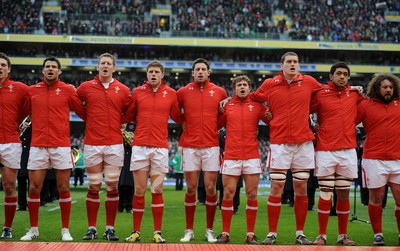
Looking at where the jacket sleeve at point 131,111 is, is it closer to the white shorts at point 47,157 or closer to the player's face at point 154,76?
the player's face at point 154,76

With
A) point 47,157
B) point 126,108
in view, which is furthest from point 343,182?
point 47,157

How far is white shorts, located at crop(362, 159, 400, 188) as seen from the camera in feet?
24.2

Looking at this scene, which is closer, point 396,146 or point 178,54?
point 396,146

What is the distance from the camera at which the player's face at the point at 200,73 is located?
303 inches

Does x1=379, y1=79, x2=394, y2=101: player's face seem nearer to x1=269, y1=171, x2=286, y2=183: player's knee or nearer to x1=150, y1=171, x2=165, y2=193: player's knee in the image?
x1=269, y1=171, x2=286, y2=183: player's knee

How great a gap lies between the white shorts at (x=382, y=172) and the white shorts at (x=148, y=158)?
293cm

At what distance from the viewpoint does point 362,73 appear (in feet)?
156

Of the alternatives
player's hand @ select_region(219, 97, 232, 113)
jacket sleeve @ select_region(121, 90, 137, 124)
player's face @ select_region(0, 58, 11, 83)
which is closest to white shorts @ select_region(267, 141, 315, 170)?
player's hand @ select_region(219, 97, 232, 113)

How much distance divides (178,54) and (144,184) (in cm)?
4068

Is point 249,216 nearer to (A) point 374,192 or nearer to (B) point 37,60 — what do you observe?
(A) point 374,192

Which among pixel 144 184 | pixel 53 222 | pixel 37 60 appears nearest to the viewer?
pixel 144 184

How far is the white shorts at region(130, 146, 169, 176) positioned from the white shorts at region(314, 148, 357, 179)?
219 cm

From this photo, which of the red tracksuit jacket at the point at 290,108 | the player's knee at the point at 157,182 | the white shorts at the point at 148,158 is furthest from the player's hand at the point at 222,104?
the player's knee at the point at 157,182

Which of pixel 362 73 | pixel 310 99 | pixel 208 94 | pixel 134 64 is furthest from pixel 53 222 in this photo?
pixel 362 73
